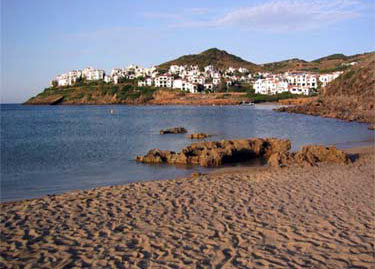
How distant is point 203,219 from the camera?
7.62m

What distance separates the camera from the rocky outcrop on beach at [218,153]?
15.8 meters

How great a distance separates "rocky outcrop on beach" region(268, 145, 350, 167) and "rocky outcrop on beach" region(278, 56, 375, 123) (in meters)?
24.9

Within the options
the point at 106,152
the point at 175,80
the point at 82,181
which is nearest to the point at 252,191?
the point at 82,181

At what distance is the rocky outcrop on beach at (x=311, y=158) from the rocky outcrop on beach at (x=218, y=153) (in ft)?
7.26

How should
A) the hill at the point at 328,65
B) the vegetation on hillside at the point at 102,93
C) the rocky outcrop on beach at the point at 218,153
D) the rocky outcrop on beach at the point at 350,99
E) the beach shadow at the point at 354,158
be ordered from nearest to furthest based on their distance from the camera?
the beach shadow at the point at 354,158
the rocky outcrop on beach at the point at 218,153
the rocky outcrop on beach at the point at 350,99
the vegetation on hillside at the point at 102,93
the hill at the point at 328,65

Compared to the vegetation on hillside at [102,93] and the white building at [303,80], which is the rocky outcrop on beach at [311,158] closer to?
the white building at [303,80]

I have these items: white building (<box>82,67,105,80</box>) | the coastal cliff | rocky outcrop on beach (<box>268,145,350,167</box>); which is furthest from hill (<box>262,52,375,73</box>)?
rocky outcrop on beach (<box>268,145,350,167</box>)

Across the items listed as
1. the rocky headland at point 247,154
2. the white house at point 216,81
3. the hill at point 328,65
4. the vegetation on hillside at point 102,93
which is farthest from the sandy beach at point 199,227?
the hill at point 328,65

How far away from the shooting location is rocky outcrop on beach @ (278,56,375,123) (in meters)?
42.4

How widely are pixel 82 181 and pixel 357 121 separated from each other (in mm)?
32066

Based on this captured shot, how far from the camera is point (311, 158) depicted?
14.5m

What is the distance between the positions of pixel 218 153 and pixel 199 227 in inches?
351

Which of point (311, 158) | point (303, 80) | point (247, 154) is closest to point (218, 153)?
point (247, 154)

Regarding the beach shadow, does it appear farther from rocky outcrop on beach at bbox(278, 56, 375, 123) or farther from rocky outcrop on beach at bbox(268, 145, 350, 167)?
rocky outcrop on beach at bbox(278, 56, 375, 123)
